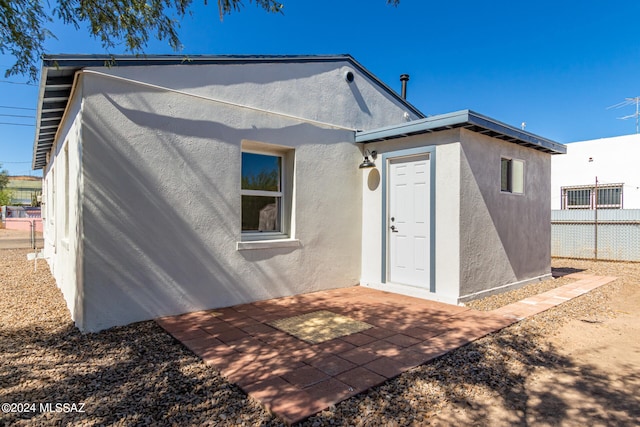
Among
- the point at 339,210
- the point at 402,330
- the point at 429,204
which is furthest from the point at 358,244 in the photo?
the point at 402,330

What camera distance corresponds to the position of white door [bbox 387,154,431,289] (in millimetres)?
5984

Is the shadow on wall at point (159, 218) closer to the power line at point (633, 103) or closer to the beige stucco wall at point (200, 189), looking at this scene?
the beige stucco wall at point (200, 189)

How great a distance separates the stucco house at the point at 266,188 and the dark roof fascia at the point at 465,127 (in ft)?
0.09

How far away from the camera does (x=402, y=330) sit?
14.1 feet

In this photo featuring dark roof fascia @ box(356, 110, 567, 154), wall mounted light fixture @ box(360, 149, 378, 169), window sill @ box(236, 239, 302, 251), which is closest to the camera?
dark roof fascia @ box(356, 110, 567, 154)

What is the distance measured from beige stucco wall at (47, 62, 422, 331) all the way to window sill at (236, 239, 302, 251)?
4 cm

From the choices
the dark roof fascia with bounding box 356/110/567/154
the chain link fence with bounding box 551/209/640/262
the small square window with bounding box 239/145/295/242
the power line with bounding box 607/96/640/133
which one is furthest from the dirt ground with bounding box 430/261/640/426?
the power line with bounding box 607/96/640/133

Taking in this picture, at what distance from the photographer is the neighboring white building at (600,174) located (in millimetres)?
12945

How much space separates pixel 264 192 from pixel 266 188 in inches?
5.2

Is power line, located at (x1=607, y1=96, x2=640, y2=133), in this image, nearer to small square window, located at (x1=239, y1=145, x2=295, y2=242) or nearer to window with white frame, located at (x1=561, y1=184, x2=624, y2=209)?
window with white frame, located at (x1=561, y1=184, x2=624, y2=209)

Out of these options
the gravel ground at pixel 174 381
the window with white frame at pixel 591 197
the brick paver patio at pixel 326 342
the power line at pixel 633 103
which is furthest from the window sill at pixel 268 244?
the power line at pixel 633 103

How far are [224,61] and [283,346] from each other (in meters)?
4.26

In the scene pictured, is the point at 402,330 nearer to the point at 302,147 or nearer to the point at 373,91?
the point at 302,147

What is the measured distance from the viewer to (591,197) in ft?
46.0
